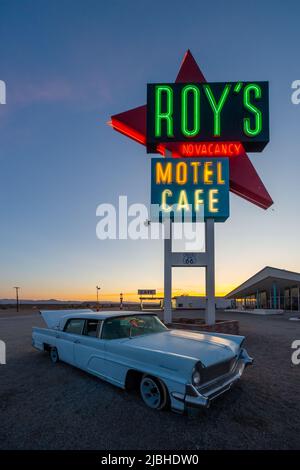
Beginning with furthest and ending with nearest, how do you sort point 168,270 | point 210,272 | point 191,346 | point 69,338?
point 168,270 → point 210,272 → point 69,338 → point 191,346

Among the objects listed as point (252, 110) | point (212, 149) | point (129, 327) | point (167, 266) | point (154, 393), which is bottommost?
point (154, 393)

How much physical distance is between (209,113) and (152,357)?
1106 cm

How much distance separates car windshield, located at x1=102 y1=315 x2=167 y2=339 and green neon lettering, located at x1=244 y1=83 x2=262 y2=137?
994 centimetres

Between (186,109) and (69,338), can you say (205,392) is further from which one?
(186,109)

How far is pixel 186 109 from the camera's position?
1159 centimetres

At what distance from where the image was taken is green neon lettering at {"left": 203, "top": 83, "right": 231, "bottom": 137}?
11.4 meters

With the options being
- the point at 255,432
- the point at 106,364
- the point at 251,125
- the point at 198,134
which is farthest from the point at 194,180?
the point at 255,432

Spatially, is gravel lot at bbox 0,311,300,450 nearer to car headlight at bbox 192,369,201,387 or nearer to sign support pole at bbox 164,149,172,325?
car headlight at bbox 192,369,201,387

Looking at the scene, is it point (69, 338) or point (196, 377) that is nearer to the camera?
point (196, 377)

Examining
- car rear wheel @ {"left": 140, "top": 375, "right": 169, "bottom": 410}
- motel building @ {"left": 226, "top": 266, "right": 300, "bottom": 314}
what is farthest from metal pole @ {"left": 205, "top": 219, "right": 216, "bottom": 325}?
motel building @ {"left": 226, "top": 266, "right": 300, "bottom": 314}

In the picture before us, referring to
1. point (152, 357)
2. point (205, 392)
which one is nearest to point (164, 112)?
point (152, 357)

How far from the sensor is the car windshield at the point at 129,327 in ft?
14.6

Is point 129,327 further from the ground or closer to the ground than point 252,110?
closer to the ground
